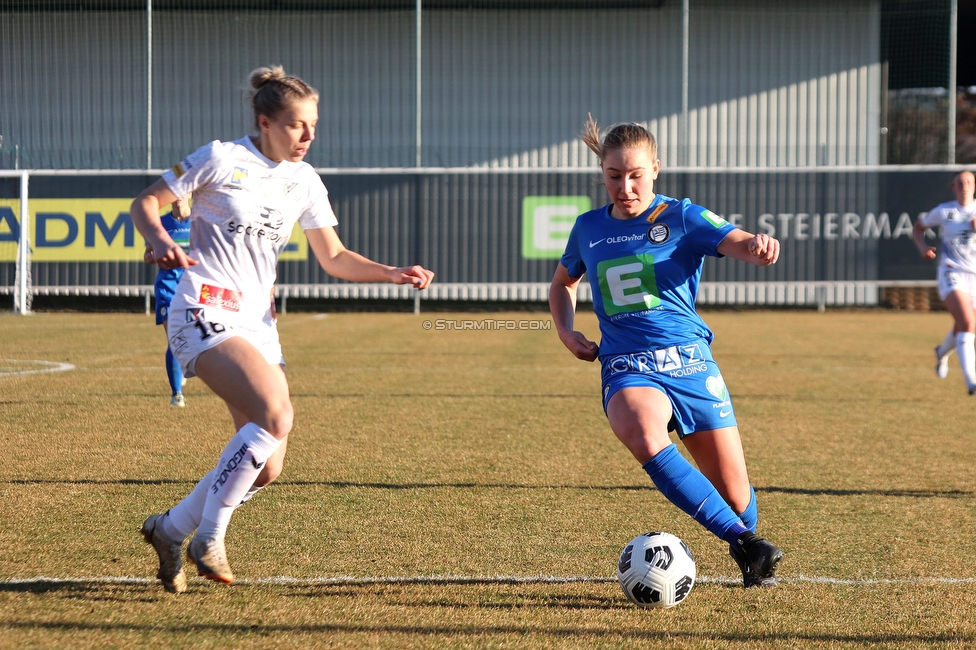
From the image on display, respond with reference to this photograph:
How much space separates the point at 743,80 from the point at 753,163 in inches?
86.1

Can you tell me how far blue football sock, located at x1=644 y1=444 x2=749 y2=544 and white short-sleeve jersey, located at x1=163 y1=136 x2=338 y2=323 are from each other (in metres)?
1.61

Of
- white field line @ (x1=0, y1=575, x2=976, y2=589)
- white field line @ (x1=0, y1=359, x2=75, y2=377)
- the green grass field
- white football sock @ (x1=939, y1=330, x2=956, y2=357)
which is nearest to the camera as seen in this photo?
the green grass field

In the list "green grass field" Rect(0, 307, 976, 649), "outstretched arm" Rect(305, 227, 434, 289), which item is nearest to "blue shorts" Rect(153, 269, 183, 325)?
"green grass field" Rect(0, 307, 976, 649)

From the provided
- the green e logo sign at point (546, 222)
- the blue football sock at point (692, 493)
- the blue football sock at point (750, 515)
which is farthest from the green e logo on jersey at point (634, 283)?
the green e logo sign at point (546, 222)

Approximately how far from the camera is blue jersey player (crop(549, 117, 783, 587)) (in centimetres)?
392

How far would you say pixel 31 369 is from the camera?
1132 cm

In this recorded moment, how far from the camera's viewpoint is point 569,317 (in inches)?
172

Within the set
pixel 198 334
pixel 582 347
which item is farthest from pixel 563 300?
pixel 198 334

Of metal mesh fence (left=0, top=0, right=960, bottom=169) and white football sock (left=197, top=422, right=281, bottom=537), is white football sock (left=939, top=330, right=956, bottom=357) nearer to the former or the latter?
white football sock (left=197, top=422, right=281, bottom=537)

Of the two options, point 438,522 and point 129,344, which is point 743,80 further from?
point 438,522

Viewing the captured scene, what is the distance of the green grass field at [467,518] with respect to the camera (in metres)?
3.46

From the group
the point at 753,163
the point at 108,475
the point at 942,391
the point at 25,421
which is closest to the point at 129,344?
the point at 25,421

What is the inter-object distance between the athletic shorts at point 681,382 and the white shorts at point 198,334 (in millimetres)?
1349

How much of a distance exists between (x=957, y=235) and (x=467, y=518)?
284 inches
